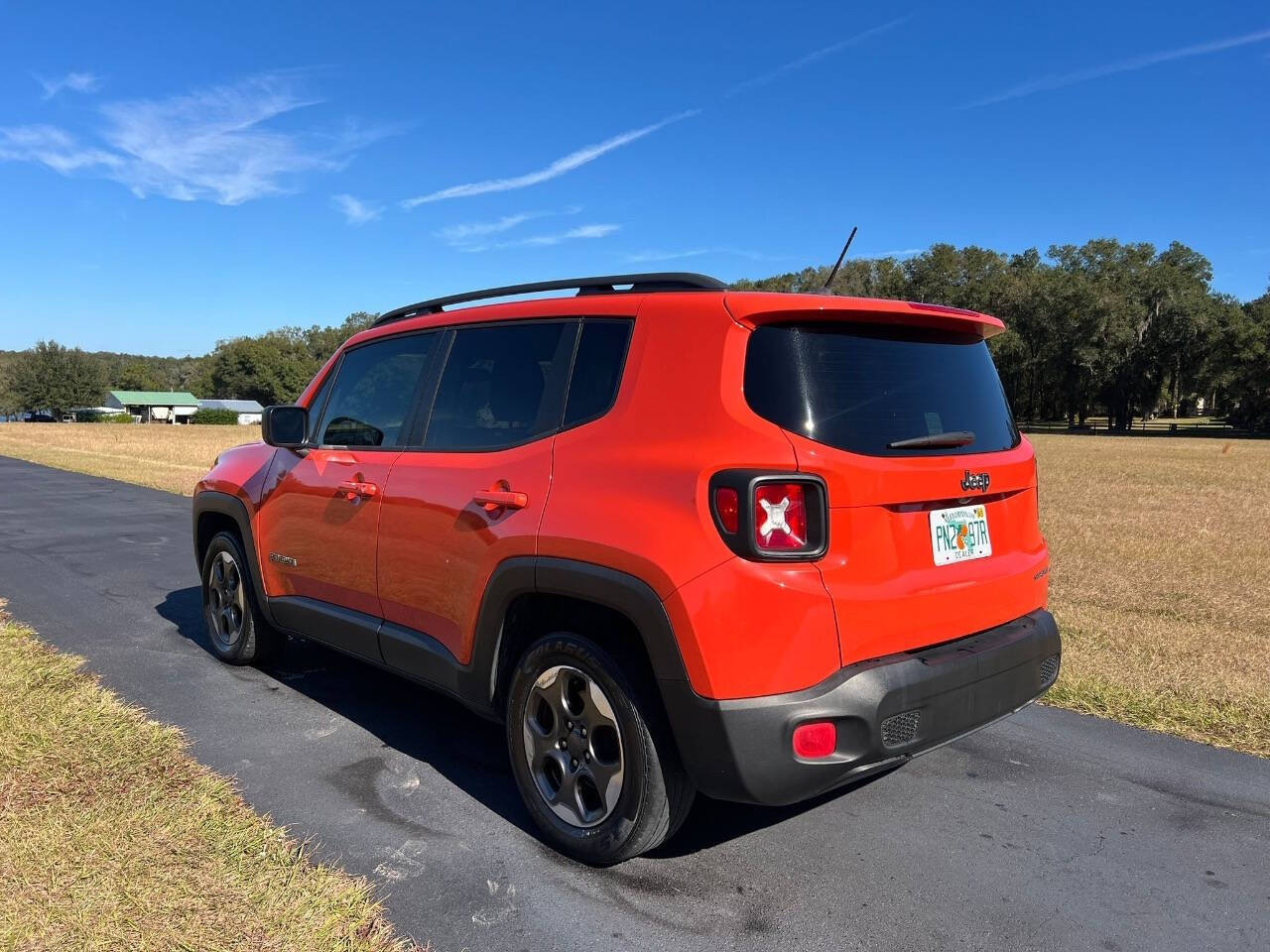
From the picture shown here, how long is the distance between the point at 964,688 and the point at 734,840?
3.31ft

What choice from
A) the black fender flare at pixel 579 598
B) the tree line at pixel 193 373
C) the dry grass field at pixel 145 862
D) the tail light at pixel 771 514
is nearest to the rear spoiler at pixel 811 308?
the tail light at pixel 771 514

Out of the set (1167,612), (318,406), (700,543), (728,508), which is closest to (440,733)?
(318,406)

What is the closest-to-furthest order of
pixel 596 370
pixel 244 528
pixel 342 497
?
pixel 596 370 → pixel 342 497 → pixel 244 528

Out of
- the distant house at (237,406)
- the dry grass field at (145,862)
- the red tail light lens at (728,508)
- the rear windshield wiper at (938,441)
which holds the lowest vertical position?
the dry grass field at (145,862)

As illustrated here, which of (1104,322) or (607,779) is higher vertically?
(1104,322)

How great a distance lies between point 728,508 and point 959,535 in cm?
92

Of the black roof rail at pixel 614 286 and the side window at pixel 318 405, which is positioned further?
the side window at pixel 318 405

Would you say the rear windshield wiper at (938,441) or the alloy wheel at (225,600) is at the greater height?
the rear windshield wiper at (938,441)

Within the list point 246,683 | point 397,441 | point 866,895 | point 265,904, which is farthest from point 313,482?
point 866,895

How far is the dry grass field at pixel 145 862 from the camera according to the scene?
245 centimetres

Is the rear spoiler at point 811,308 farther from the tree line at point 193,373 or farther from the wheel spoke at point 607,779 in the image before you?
the tree line at point 193,373

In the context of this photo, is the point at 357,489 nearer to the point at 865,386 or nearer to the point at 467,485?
the point at 467,485

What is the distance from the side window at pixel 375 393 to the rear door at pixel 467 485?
0.80 feet

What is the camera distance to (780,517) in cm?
248
